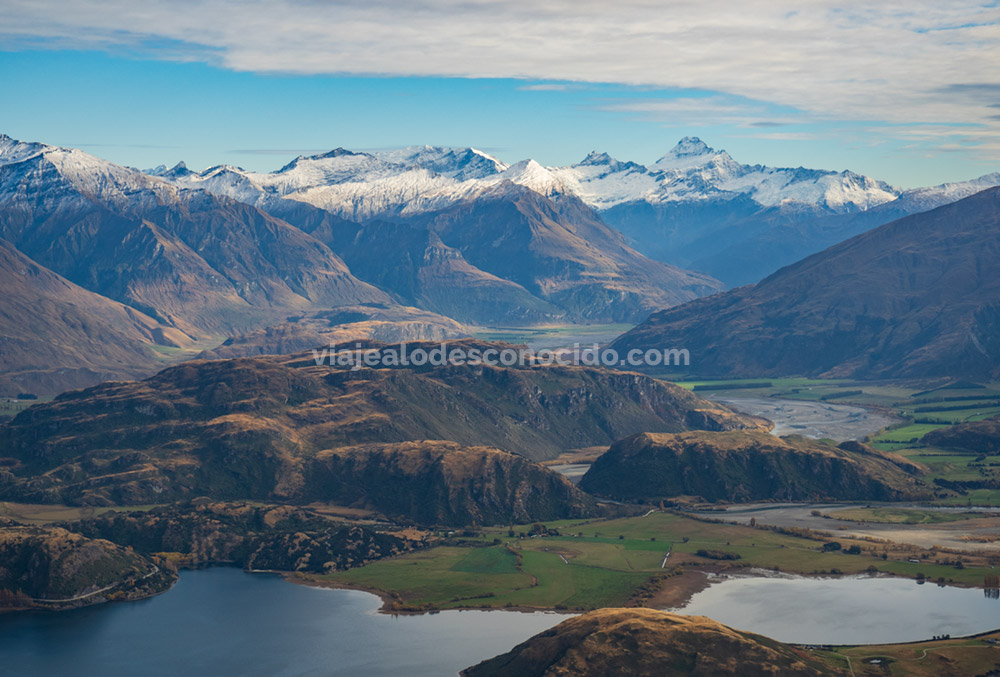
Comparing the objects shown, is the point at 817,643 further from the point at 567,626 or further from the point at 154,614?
the point at 154,614

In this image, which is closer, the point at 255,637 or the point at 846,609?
the point at 255,637

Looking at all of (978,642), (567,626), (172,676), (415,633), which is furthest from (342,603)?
(978,642)

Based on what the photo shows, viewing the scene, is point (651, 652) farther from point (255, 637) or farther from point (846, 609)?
point (255, 637)

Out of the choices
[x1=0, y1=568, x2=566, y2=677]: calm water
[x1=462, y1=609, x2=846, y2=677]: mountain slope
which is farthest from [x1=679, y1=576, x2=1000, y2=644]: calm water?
[x1=0, y1=568, x2=566, y2=677]: calm water

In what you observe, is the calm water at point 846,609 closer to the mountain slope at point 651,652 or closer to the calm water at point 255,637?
the mountain slope at point 651,652

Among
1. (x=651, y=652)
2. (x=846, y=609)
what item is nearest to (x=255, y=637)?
(x=651, y=652)

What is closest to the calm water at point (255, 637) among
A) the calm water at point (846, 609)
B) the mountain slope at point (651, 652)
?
the mountain slope at point (651, 652)
